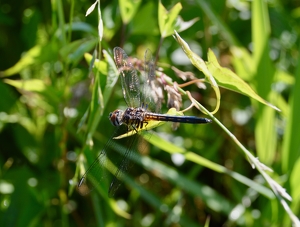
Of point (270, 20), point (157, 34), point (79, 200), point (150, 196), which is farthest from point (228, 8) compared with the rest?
point (79, 200)

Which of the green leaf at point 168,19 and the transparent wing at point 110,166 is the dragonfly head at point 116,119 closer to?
the transparent wing at point 110,166

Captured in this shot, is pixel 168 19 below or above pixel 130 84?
above

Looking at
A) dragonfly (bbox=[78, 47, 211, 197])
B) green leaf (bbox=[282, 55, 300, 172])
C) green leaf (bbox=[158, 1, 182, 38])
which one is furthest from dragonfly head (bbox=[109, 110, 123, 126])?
green leaf (bbox=[282, 55, 300, 172])

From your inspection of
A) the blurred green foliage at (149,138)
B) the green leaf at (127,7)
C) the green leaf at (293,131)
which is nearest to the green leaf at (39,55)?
the blurred green foliage at (149,138)

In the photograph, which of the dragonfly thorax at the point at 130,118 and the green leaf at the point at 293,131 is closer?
the dragonfly thorax at the point at 130,118

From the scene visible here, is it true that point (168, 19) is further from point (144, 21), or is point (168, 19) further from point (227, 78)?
point (144, 21)

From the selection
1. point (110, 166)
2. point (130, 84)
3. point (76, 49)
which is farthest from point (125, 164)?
point (76, 49)
